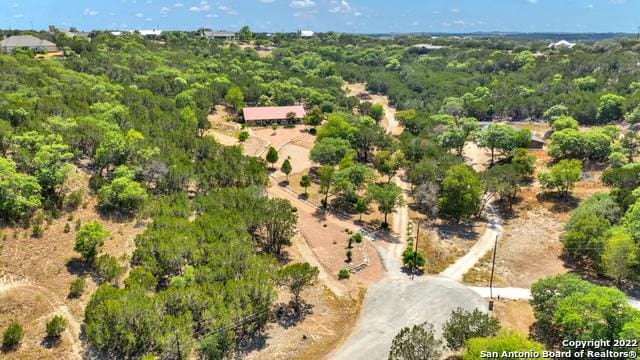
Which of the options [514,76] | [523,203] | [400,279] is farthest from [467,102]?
[400,279]

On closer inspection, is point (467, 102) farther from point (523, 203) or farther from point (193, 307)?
point (193, 307)

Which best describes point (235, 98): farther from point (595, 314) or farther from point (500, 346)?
point (500, 346)

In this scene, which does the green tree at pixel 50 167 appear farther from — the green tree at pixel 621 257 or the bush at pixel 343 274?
the green tree at pixel 621 257

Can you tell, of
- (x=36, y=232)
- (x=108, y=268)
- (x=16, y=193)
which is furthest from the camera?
(x=16, y=193)

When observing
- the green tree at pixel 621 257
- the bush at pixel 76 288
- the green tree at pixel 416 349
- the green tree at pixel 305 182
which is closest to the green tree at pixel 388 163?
the green tree at pixel 305 182

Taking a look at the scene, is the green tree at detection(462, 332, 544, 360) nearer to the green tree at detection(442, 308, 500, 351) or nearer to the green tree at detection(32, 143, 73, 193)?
the green tree at detection(442, 308, 500, 351)

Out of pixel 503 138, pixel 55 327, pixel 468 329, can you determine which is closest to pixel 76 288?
pixel 55 327
